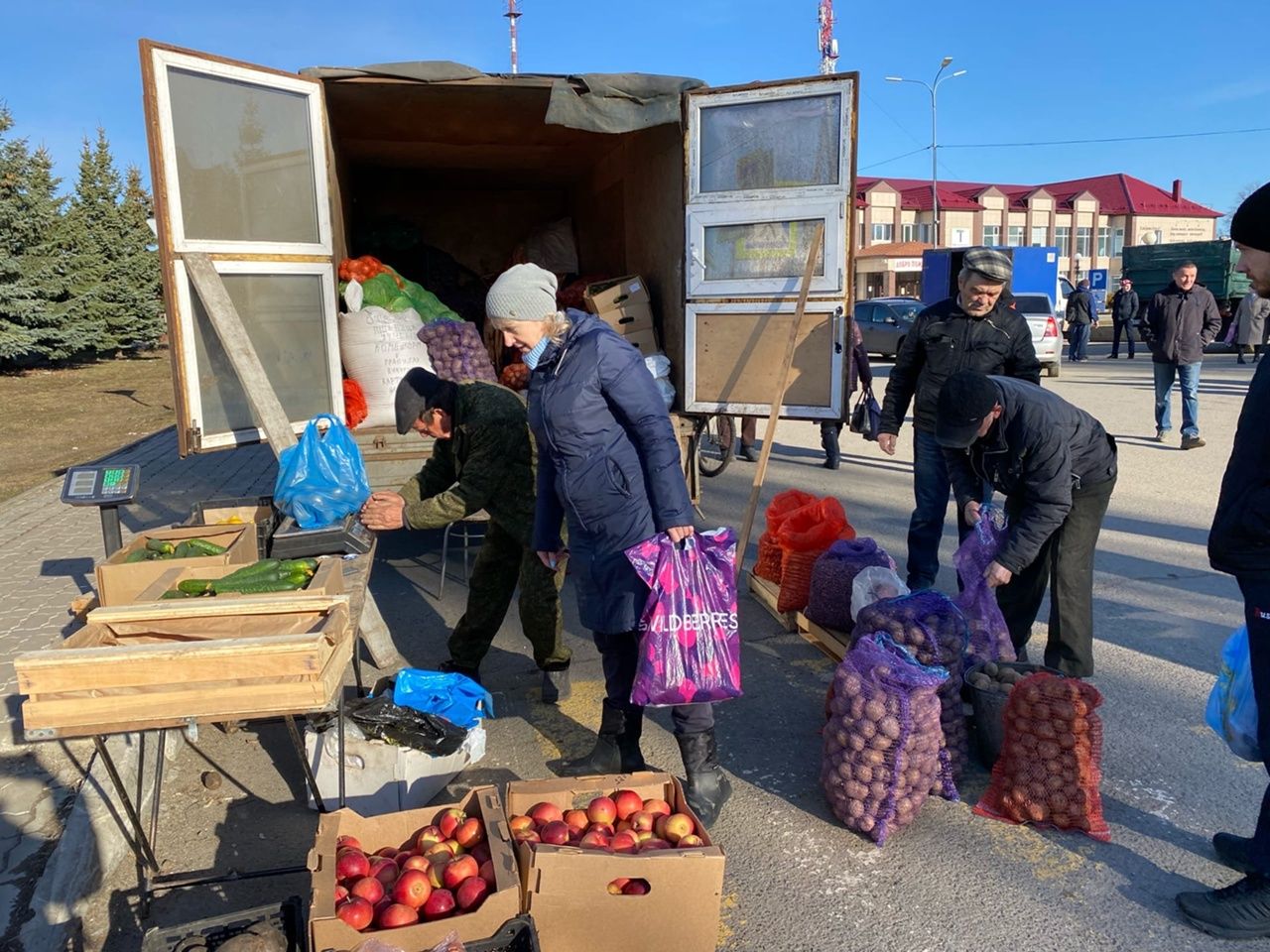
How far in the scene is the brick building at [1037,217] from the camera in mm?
49125

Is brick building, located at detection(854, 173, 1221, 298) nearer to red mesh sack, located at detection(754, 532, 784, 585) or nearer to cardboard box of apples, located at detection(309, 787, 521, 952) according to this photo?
red mesh sack, located at detection(754, 532, 784, 585)

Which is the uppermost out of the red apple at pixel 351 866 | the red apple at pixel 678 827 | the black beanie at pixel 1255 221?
the black beanie at pixel 1255 221

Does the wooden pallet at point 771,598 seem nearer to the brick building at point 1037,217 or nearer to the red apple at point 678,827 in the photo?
the red apple at point 678,827

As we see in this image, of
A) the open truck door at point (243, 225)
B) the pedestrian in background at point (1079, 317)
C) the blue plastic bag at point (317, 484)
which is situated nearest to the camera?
the blue plastic bag at point (317, 484)

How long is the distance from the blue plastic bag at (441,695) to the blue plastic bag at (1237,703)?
241 centimetres

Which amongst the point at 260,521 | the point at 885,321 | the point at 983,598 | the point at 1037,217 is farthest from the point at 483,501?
the point at 1037,217

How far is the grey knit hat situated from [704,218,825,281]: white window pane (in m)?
2.63

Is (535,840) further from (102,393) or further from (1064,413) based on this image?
(102,393)

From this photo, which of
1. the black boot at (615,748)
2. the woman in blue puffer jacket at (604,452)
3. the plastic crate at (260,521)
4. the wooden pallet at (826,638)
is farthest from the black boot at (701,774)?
the plastic crate at (260,521)

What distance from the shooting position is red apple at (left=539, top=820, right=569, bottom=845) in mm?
2461

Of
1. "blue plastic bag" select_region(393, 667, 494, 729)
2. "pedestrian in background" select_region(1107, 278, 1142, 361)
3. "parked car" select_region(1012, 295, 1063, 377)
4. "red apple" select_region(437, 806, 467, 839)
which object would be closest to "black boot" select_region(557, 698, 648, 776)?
"blue plastic bag" select_region(393, 667, 494, 729)

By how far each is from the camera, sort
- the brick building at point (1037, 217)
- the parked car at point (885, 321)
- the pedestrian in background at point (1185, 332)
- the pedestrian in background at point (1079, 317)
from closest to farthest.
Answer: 1. the pedestrian in background at point (1185, 332)
2. the pedestrian in background at point (1079, 317)
3. the parked car at point (885, 321)
4. the brick building at point (1037, 217)

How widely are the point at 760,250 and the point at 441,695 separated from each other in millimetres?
3251

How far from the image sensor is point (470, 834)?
97.2 inches
